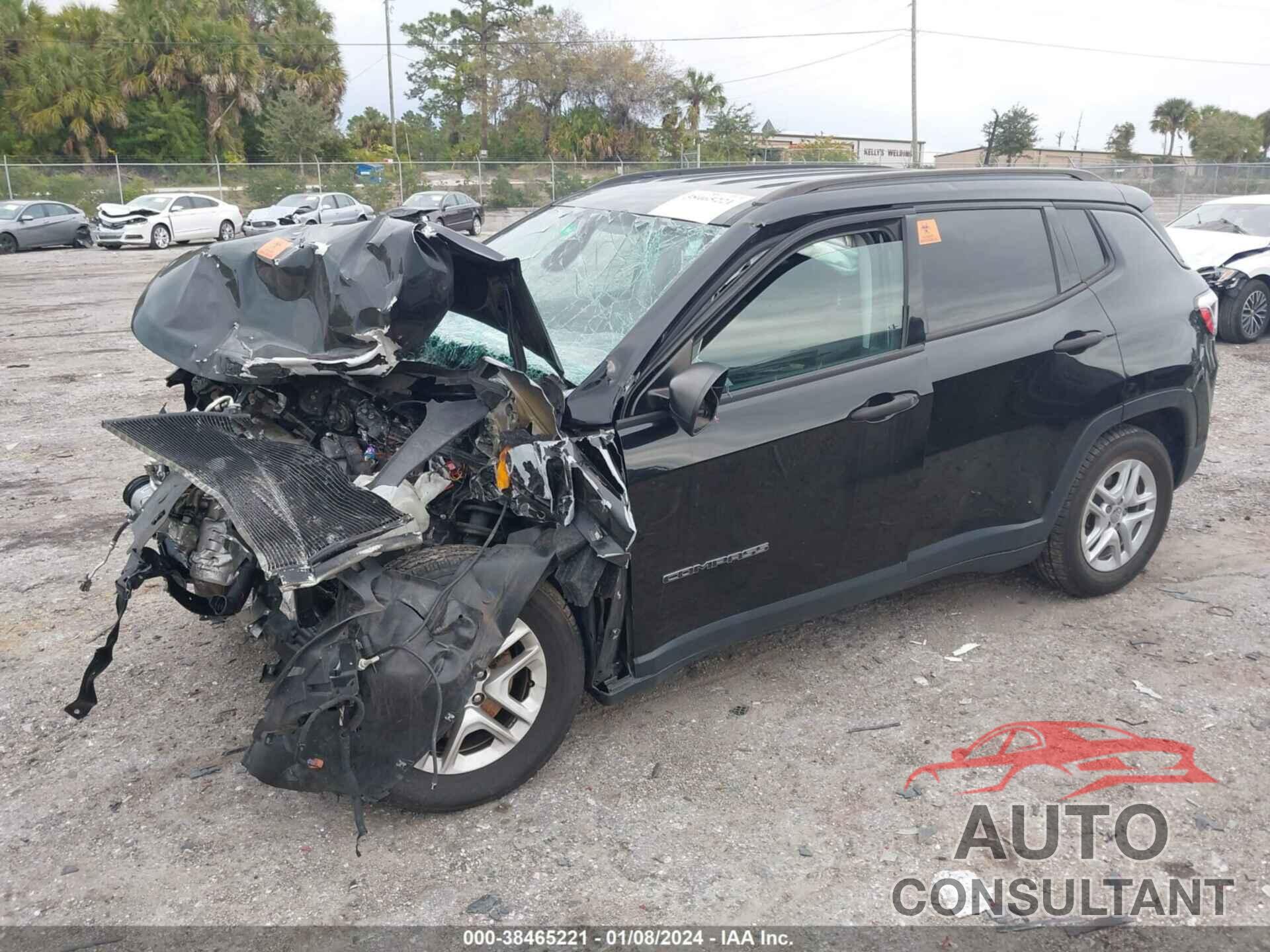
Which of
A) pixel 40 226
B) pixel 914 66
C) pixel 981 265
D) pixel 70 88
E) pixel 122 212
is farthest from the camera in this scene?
pixel 914 66

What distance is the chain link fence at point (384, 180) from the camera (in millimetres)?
27250

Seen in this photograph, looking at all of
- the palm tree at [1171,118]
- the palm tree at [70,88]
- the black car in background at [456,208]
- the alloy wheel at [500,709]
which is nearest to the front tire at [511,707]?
the alloy wheel at [500,709]

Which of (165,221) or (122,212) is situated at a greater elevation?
(122,212)

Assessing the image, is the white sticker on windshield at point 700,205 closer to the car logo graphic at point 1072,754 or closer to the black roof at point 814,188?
the black roof at point 814,188

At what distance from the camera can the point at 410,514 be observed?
3096 millimetres

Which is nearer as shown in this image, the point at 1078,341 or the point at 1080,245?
the point at 1078,341

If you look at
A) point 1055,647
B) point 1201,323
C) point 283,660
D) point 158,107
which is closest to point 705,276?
point 283,660

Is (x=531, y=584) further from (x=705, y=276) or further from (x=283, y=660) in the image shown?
(x=705, y=276)

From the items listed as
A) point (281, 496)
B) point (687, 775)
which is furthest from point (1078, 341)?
A: point (281, 496)

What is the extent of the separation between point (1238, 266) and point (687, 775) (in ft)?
34.2

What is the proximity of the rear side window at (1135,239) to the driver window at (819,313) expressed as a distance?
129cm

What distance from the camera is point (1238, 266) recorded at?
426 inches

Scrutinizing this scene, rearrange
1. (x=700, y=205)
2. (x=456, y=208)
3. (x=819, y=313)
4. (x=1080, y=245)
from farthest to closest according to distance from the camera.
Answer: (x=456, y=208), (x=1080, y=245), (x=700, y=205), (x=819, y=313)

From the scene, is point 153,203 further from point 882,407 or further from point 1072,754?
point 1072,754
